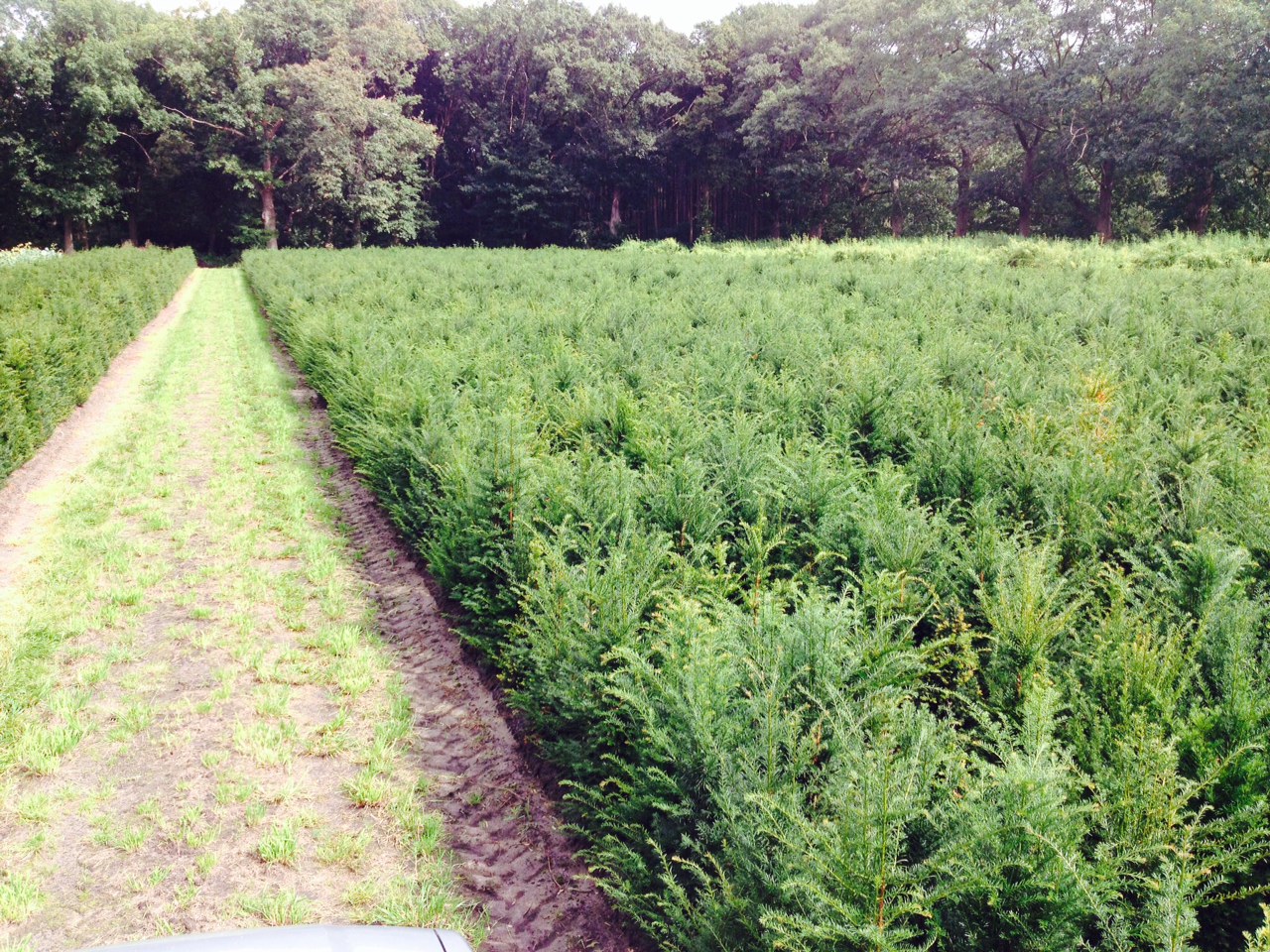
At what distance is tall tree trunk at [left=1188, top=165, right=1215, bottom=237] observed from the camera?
113ft

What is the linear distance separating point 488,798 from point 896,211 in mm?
51447

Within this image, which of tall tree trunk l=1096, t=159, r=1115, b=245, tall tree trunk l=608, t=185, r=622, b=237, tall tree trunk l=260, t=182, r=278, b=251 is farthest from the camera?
tall tree trunk l=608, t=185, r=622, b=237

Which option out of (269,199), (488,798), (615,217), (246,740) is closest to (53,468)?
(246,740)

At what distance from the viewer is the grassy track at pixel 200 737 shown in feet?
10.4

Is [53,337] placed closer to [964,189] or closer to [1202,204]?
[1202,204]

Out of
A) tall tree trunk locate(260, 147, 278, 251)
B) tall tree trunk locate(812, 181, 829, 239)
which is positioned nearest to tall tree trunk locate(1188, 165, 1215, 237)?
tall tree trunk locate(812, 181, 829, 239)

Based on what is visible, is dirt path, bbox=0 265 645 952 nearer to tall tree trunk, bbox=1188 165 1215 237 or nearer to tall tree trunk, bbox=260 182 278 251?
tall tree trunk, bbox=1188 165 1215 237

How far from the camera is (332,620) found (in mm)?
5547

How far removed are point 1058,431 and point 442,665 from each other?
4.57m

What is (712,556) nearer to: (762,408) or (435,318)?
(762,408)

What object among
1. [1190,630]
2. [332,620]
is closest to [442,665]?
[332,620]

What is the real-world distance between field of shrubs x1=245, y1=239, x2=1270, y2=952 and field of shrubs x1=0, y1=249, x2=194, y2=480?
3.20 metres

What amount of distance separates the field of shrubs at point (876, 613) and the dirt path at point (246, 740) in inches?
17.2

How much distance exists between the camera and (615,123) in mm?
54000
